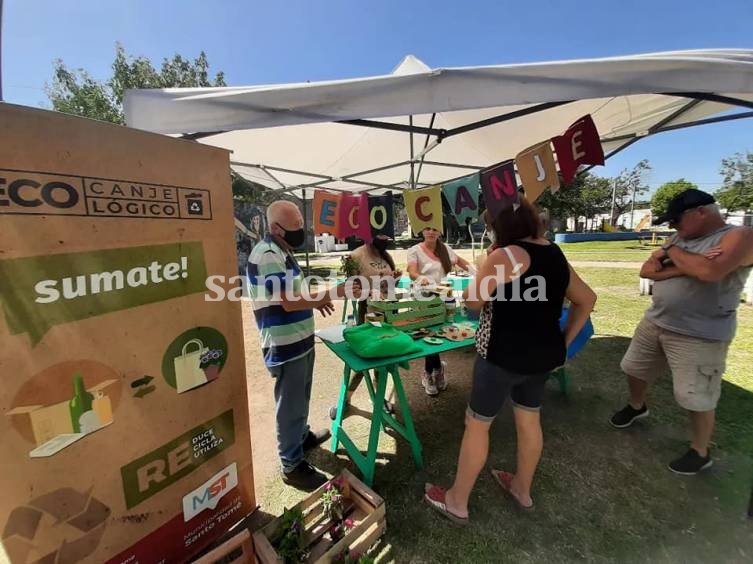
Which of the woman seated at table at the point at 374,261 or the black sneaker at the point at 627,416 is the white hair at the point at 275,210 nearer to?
the woman seated at table at the point at 374,261

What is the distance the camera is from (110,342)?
1.21 metres

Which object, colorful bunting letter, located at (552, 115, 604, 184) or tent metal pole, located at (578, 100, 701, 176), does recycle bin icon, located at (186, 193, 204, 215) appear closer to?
colorful bunting letter, located at (552, 115, 604, 184)

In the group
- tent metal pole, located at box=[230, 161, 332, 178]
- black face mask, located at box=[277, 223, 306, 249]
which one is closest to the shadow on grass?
black face mask, located at box=[277, 223, 306, 249]

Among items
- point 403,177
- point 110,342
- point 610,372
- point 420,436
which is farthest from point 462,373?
point 403,177

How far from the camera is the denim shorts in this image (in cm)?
155

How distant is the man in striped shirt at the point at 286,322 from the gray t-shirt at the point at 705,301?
216 cm

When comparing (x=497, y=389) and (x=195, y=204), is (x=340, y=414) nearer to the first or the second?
(x=497, y=389)

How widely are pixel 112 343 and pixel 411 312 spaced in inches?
68.8

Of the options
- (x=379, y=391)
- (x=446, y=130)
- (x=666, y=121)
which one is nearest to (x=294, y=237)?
(x=379, y=391)

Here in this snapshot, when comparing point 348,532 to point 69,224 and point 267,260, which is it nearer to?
point 267,260

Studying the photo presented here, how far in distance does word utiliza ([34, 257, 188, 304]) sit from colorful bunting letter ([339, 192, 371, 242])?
91.4 inches

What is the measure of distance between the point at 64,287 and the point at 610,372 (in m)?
4.38

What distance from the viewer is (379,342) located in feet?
6.44

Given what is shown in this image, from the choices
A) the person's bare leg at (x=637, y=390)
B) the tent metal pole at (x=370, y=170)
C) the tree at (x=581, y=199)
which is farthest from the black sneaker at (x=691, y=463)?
the tree at (x=581, y=199)
